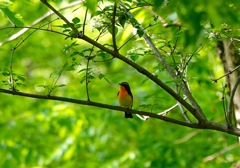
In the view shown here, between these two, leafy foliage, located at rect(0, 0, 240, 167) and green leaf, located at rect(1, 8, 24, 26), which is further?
leafy foliage, located at rect(0, 0, 240, 167)

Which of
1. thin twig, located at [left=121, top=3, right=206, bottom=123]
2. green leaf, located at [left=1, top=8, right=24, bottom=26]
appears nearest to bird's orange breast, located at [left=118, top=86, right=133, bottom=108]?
thin twig, located at [left=121, top=3, right=206, bottom=123]

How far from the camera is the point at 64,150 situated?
24.8 ft

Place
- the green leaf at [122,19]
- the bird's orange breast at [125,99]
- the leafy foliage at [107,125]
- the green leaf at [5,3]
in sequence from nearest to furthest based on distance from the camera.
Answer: the green leaf at [122,19]
the green leaf at [5,3]
the bird's orange breast at [125,99]
the leafy foliage at [107,125]

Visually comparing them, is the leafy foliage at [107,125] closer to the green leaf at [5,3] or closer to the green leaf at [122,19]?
the green leaf at [122,19]

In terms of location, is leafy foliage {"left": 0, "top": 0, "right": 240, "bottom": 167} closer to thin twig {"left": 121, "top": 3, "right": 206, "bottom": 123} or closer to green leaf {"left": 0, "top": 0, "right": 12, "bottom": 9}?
thin twig {"left": 121, "top": 3, "right": 206, "bottom": 123}

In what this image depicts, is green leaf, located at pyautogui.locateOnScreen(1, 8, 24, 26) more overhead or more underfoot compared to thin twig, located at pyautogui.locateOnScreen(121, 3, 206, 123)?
more overhead

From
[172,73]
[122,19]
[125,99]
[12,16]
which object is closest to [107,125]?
[125,99]

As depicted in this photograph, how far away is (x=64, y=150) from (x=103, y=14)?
4873mm

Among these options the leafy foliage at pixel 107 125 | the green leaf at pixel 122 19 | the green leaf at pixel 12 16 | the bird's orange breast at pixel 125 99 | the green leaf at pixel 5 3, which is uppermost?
the green leaf at pixel 5 3

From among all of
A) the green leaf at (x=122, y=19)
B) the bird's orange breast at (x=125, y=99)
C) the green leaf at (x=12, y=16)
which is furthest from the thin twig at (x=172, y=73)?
the bird's orange breast at (x=125, y=99)

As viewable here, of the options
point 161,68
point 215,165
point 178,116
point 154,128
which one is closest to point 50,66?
point 154,128

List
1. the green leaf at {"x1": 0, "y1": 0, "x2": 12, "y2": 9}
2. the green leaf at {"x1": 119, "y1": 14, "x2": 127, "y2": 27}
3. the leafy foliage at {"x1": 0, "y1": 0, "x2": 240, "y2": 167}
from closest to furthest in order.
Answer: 1. the green leaf at {"x1": 119, "y1": 14, "x2": 127, "y2": 27}
2. the green leaf at {"x1": 0, "y1": 0, "x2": 12, "y2": 9}
3. the leafy foliage at {"x1": 0, "y1": 0, "x2": 240, "y2": 167}

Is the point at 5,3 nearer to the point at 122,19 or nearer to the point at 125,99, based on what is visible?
the point at 122,19

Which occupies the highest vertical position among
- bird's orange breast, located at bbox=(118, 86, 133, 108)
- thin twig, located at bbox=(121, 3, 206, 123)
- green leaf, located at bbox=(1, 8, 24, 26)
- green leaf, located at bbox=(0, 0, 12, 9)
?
green leaf, located at bbox=(0, 0, 12, 9)
